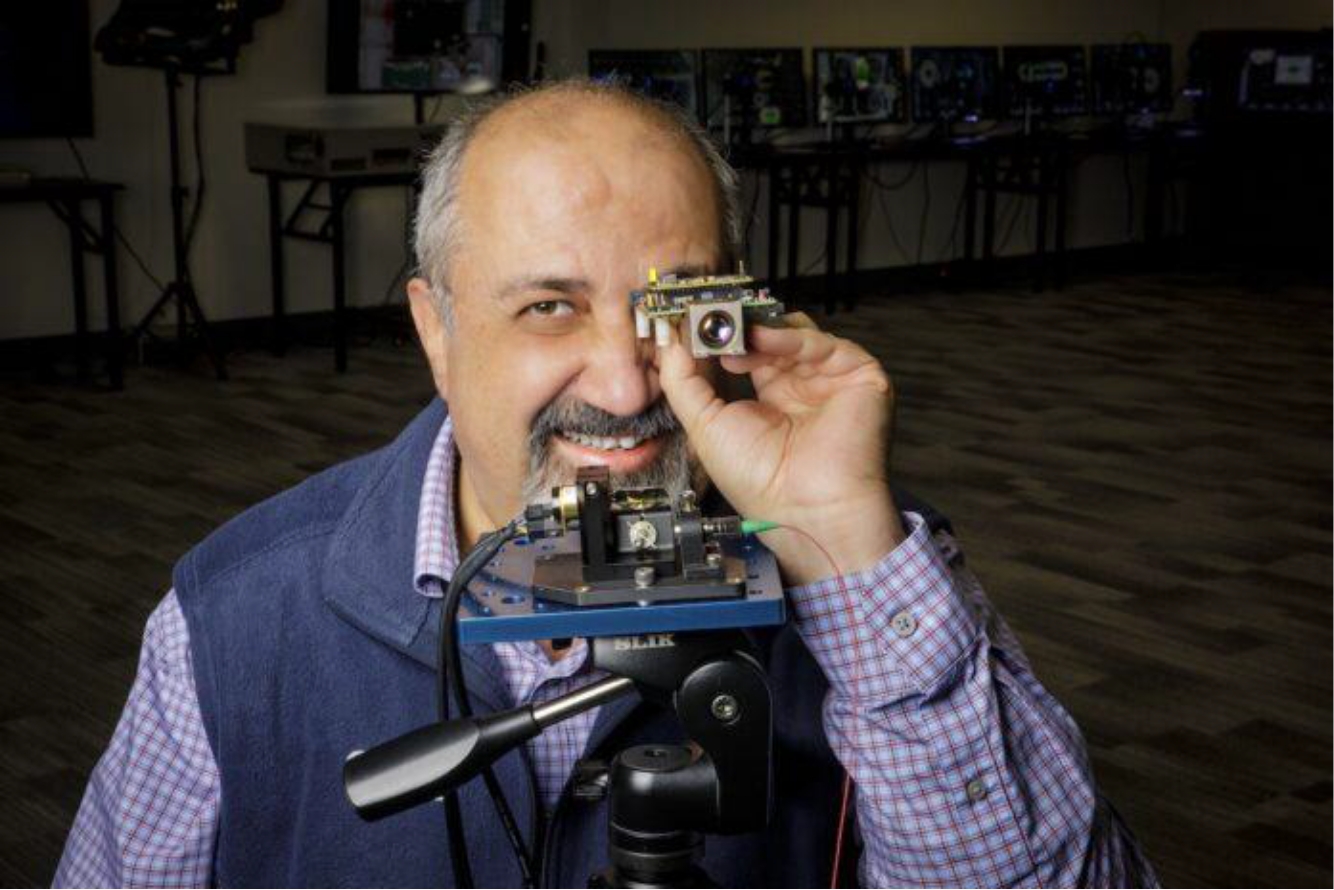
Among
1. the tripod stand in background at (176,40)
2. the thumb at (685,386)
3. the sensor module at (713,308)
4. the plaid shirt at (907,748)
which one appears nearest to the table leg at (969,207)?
the tripod stand in background at (176,40)

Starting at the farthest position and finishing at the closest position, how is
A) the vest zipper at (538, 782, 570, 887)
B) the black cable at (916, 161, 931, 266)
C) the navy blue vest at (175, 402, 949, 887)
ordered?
the black cable at (916, 161, 931, 266)
the navy blue vest at (175, 402, 949, 887)
the vest zipper at (538, 782, 570, 887)

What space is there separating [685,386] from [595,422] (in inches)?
6.6

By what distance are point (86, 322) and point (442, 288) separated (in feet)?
19.0

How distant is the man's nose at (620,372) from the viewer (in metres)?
1.31

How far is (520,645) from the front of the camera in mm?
1388

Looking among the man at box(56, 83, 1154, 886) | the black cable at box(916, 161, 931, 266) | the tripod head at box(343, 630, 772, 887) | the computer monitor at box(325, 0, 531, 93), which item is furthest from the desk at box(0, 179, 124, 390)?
the tripod head at box(343, 630, 772, 887)

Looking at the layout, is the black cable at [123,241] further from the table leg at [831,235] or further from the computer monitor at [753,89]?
the table leg at [831,235]

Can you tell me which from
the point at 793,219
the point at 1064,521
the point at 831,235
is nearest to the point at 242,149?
the point at 793,219

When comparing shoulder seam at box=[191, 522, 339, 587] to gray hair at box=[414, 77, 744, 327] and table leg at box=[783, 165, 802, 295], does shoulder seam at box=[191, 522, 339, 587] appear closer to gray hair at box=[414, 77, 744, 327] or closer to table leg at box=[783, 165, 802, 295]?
gray hair at box=[414, 77, 744, 327]

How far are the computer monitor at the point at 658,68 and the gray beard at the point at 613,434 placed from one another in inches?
280

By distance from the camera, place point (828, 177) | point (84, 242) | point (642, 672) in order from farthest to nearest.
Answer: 1. point (828, 177)
2. point (84, 242)
3. point (642, 672)

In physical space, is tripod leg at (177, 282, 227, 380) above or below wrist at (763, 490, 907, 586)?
below

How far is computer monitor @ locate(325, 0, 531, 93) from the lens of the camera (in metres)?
7.68

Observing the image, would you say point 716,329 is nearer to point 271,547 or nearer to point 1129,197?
point 271,547
